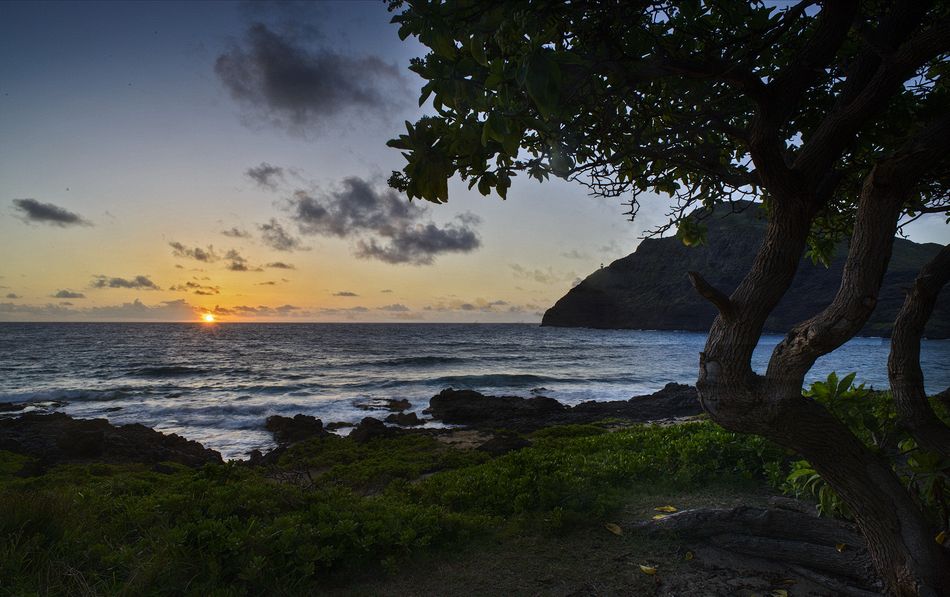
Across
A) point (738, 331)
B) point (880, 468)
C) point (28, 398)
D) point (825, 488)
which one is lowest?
point (28, 398)

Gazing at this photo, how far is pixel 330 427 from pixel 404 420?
2812 millimetres

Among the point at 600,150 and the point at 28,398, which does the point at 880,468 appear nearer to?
the point at 600,150

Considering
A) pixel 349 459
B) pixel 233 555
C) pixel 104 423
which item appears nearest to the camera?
pixel 233 555

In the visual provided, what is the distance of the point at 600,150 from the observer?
3.48 meters

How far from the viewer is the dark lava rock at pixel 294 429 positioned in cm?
1645

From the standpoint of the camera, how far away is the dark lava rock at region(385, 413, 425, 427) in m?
19.3

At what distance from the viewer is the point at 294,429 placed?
1697 cm

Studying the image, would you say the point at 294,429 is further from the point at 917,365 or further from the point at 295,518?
the point at 917,365

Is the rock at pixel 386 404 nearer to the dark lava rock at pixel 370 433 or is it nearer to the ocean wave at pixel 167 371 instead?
the dark lava rock at pixel 370 433

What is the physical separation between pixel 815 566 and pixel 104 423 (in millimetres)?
18964

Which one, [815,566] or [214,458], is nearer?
[815,566]

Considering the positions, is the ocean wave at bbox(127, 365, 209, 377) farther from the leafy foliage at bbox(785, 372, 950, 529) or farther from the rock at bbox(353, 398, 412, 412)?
the leafy foliage at bbox(785, 372, 950, 529)

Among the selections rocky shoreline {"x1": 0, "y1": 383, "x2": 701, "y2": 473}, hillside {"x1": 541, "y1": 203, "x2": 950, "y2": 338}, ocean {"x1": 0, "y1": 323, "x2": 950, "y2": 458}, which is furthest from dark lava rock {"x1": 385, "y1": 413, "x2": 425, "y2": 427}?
hillside {"x1": 541, "y1": 203, "x2": 950, "y2": 338}

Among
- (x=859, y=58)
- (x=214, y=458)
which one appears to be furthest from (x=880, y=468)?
(x=214, y=458)
